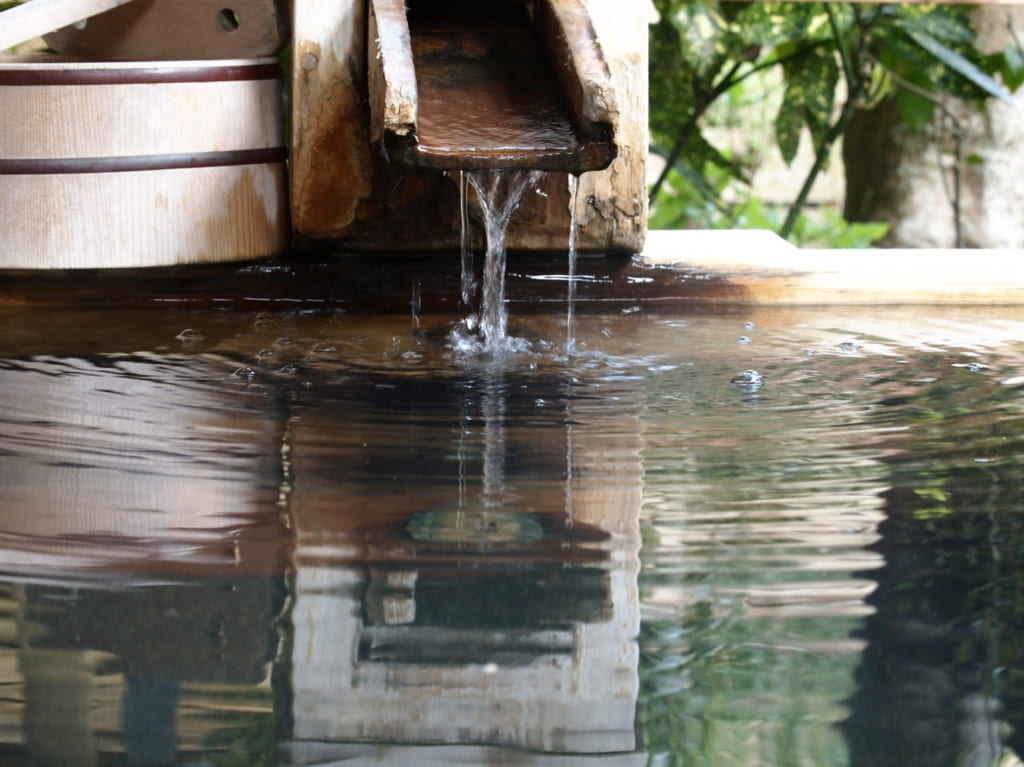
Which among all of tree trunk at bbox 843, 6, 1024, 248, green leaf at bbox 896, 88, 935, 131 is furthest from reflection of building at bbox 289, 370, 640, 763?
tree trunk at bbox 843, 6, 1024, 248

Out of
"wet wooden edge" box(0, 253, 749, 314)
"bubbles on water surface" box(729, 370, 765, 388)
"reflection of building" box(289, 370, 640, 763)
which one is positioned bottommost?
"reflection of building" box(289, 370, 640, 763)

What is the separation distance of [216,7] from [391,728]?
112 inches

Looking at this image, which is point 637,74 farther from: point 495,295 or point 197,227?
point 197,227

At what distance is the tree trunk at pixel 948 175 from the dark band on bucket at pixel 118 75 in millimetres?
3579

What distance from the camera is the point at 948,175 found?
598 centimetres

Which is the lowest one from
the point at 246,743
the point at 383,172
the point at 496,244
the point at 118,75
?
the point at 246,743

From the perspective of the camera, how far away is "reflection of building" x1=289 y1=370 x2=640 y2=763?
4.08ft

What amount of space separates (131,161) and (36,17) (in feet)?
1.32

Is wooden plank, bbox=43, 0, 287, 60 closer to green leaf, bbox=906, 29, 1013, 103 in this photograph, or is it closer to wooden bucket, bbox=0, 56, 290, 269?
wooden bucket, bbox=0, 56, 290, 269

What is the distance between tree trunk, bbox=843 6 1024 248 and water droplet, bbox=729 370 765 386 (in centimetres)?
354

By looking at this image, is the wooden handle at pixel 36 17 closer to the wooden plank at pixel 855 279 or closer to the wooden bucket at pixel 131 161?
the wooden bucket at pixel 131 161

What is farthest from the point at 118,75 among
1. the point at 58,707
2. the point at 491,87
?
the point at 58,707

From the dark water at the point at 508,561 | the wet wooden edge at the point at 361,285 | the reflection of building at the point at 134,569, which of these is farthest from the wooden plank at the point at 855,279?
the reflection of building at the point at 134,569

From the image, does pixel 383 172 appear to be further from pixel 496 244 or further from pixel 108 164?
pixel 108 164
